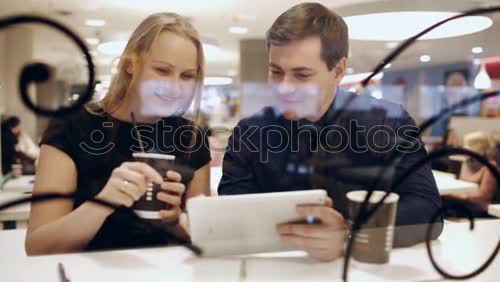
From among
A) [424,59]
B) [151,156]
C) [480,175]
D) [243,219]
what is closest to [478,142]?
[480,175]

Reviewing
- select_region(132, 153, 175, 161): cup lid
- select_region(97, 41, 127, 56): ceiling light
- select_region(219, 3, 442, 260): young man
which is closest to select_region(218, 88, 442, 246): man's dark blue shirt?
select_region(219, 3, 442, 260): young man

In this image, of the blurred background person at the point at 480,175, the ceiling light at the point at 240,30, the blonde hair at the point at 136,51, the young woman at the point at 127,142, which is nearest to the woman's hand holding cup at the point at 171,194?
the young woman at the point at 127,142

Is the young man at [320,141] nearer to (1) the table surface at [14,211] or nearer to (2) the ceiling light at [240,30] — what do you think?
(2) the ceiling light at [240,30]

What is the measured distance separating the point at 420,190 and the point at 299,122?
0.24 m

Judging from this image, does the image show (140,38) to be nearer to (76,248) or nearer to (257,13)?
(257,13)

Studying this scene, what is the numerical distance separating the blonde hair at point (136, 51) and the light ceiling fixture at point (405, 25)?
0.81ft

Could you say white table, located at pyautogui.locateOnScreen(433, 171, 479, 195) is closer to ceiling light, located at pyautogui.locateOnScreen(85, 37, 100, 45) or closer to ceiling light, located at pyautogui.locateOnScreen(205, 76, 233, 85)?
ceiling light, located at pyautogui.locateOnScreen(205, 76, 233, 85)

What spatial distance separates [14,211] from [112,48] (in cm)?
25

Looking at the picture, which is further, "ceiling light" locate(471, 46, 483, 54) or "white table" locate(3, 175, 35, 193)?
"ceiling light" locate(471, 46, 483, 54)

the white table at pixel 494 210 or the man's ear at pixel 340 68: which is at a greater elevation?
the man's ear at pixel 340 68

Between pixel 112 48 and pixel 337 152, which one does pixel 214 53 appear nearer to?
pixel 112 48

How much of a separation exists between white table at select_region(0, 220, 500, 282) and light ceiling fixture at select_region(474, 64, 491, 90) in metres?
0.27

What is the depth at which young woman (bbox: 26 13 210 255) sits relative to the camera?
0.56m

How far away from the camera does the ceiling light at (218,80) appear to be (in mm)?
585
